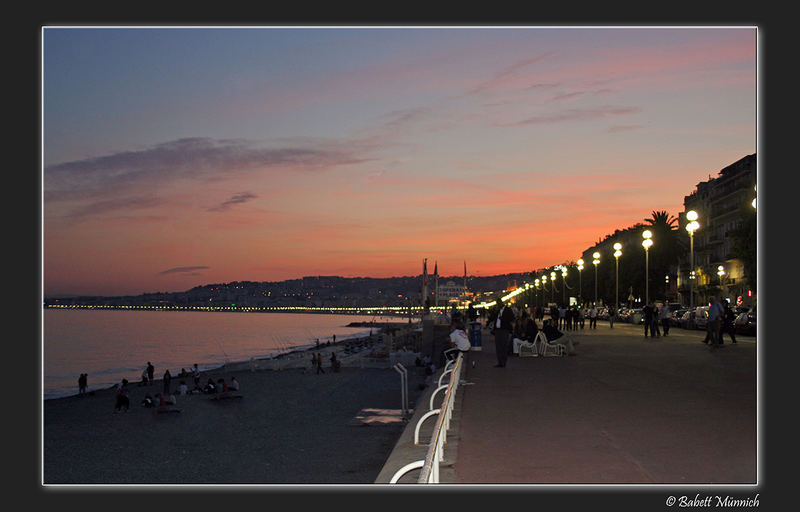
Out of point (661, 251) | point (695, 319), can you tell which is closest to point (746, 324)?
point (695, 319)

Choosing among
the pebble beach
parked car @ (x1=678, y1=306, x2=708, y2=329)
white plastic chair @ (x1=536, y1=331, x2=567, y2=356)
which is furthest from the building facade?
white plastic chair @ (x1=536, y1=331, x2=567, y2=356)

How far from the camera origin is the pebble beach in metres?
22.5

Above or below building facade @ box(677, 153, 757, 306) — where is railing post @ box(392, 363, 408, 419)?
below

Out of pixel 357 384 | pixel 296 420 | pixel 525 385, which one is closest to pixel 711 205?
pixel 357 384

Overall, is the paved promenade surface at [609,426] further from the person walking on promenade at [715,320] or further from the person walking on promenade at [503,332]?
the person walking on promenade at [715,320]

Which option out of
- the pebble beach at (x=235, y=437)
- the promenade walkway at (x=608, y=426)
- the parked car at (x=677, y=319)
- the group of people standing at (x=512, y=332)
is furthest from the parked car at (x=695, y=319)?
the promenade walkway at (x=608, y=426)

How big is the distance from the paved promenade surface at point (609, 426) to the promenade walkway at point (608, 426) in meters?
0.01

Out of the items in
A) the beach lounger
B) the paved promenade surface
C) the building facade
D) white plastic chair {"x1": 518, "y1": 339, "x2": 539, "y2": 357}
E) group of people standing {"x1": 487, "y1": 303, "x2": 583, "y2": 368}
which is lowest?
the beach lounger

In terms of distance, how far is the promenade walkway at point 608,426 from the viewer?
792 centimetres

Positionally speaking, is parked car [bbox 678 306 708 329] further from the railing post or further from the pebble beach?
the railing post

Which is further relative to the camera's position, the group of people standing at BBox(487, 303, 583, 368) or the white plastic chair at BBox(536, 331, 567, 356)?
the white plastic chair at BBox(536, 331, 567, 356)

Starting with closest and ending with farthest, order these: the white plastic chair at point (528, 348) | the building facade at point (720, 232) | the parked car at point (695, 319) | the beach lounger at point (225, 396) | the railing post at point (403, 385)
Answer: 1. the railing post at point (403, 385)
2. the white plastic chair at point (528, 348)
3. the parked car at point (695, 319)
4. the beach lounger at point (225, 396)
5. the building facade at point (720, 232)

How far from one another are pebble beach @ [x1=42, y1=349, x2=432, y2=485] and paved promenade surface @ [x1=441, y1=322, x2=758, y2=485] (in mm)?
5541
